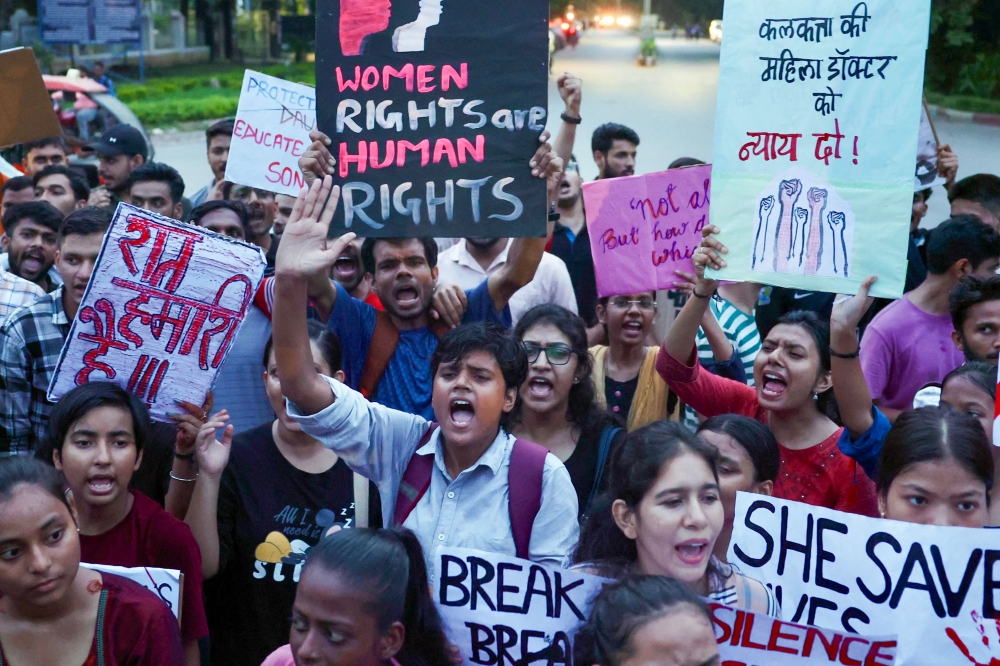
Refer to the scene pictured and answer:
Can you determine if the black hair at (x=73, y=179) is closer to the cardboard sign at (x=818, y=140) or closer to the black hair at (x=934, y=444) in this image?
the cardboard sign at (x=818, y=140)

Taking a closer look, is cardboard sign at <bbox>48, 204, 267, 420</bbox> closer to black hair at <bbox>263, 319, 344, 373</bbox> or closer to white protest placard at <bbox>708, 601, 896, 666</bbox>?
black hair at <bbox>263, 319, 344, 373</bbox>

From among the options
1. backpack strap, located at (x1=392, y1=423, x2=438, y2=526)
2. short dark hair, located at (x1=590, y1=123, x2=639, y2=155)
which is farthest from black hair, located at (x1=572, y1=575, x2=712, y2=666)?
short dark hair, located at (x1=590, y1=123, x2=639, y2=155)

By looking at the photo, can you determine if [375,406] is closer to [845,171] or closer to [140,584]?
[140,584]

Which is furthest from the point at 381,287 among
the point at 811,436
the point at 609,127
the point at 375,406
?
the point at 609,127

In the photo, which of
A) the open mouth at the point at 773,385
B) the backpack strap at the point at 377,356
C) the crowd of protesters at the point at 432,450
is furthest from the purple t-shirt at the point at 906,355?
the backpack strap at the point at 377,356

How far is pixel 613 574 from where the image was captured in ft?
9.29

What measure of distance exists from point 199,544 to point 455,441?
91cm

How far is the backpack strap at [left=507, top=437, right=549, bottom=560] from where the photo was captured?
309cm

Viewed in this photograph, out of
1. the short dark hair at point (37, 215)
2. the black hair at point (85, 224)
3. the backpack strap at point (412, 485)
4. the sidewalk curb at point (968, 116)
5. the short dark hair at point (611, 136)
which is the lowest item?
the sidewalk curb at point (968, 116)

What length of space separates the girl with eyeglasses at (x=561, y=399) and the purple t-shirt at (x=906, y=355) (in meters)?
1.33

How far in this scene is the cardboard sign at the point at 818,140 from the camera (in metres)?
3.71

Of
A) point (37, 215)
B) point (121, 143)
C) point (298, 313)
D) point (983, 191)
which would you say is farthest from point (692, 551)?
point (121, 143)

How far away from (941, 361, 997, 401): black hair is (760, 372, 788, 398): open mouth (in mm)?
540

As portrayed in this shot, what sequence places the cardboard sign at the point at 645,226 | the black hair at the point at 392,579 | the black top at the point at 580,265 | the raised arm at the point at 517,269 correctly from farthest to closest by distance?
the black top at the point at 580,265
the cardboard sign at the point at 645,226
the raised arm at the point at 517,269
the black hair at the point at 392,579
